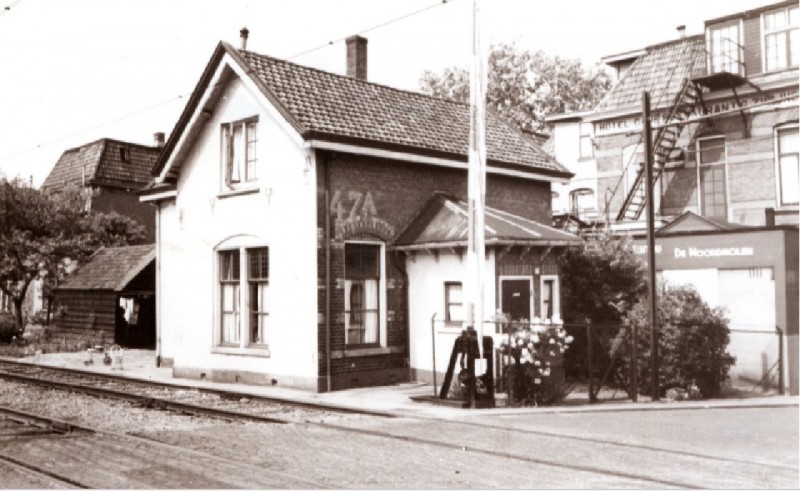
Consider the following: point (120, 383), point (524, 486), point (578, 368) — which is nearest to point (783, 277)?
point (578, 368)

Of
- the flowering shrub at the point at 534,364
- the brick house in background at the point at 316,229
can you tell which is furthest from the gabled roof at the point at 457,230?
the flowering shrub at the point at 534,364

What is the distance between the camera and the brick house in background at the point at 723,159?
17969mm

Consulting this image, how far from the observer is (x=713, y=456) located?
357 inches

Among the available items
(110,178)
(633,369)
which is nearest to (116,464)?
(633,369)

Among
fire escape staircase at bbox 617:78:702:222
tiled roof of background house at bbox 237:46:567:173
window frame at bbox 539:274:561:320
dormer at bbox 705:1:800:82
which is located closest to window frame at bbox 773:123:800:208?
dormer at bbox 705:1:800:82

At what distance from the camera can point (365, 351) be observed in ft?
56.1

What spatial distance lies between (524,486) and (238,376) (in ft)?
38.5

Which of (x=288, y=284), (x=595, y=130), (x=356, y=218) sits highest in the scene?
(x=595, y=130)

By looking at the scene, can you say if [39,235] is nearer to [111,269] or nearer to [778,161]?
[111,269]

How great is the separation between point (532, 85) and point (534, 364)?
33.4 meters

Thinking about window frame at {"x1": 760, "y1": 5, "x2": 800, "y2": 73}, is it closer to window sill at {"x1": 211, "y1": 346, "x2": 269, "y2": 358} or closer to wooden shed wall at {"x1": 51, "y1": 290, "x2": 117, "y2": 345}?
window sill at {"x1": 211, "y1": 346, "x2": 269, "y2": 358}

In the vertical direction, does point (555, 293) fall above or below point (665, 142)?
below

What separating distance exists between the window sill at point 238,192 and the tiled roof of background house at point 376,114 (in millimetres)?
2339

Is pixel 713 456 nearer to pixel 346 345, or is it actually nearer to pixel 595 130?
pixel 346 345
